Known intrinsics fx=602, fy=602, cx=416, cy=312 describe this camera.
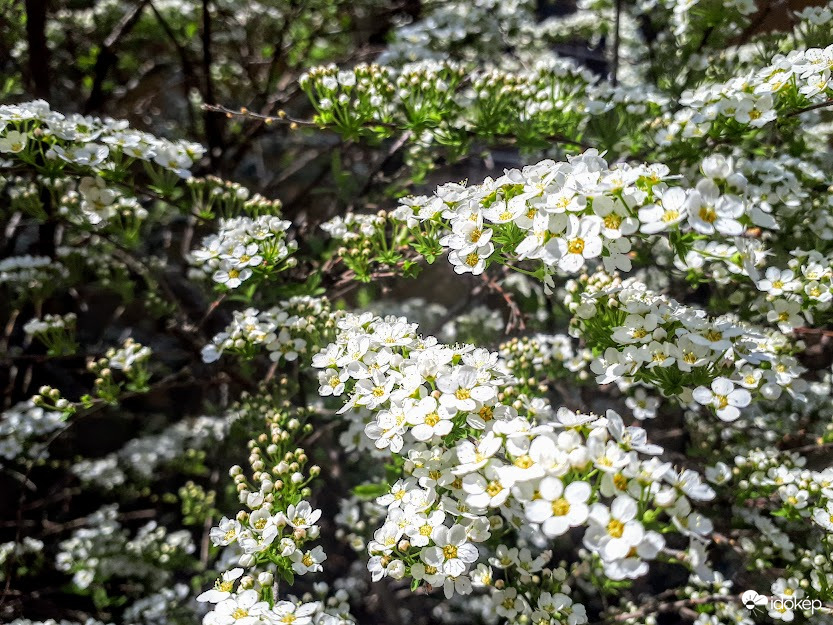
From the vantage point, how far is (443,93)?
2.19m

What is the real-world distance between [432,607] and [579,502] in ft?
10.6

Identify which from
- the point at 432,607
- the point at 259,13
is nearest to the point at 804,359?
the point at 432,607

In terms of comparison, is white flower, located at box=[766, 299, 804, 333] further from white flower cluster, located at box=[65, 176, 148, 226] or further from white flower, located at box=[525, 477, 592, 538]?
white flower cluster, located at box=[65, 176, 148, 226]

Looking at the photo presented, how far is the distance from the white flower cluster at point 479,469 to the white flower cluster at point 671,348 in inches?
10.2

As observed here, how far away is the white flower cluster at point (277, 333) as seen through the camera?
6.82ft

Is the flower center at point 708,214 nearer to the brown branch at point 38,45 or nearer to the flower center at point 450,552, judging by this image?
the flower center at point 450,552

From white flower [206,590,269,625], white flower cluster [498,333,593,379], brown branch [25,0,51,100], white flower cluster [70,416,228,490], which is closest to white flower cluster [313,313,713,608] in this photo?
white flower [206,590,269,625]

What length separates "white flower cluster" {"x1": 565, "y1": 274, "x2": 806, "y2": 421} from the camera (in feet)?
5.13

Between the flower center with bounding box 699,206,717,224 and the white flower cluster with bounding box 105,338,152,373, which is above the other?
the flower center with bounding box 699,206,717,224

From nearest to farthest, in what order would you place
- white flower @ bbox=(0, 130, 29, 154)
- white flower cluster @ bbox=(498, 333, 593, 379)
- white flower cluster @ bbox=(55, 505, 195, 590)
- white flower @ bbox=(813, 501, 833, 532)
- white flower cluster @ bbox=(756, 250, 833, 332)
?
white flower @ bbox=(813, 501, 833, 532) → white flower @ bbox=(0, 130, 29, 154) → white flower cluster @ bbox=(756, 250, 833, 332) → white flower cluster @ bbox=(498, 333, 593, 379) → white flower cluster @ bbox=(55, 505, 195, 590)

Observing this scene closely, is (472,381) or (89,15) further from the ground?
(89,15)

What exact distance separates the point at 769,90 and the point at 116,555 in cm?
344

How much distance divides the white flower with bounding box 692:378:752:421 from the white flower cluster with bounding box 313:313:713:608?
243 mm

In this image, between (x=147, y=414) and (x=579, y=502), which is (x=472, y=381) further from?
(x=147, y=414)
